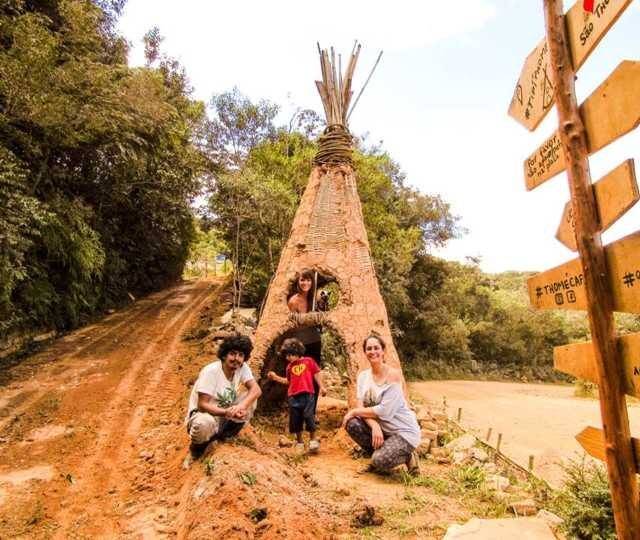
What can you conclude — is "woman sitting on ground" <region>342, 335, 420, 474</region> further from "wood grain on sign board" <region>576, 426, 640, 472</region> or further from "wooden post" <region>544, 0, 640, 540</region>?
"wooden post" <region>544, 0, 640, 540</region>

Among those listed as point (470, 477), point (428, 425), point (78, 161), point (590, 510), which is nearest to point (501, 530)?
point (590, 510)

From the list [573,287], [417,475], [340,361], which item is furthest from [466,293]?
[573,287]

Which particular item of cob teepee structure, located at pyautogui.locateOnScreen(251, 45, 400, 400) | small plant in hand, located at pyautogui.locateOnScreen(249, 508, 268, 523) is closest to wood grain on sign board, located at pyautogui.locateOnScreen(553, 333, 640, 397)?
small plant in hand, located at pyautogui.locateOnScreen(249, 508, 268, 523)

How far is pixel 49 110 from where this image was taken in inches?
294

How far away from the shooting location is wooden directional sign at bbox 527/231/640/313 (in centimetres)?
151

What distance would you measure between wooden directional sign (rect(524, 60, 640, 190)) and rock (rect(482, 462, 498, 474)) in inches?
129

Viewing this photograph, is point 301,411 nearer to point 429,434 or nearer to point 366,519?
point 429,434

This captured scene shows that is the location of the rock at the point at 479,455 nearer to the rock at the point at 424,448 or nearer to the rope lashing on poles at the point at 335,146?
the rock at the point at 424,448

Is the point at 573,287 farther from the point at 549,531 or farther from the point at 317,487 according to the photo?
the point at 317,487

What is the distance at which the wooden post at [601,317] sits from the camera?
1587 millimetres

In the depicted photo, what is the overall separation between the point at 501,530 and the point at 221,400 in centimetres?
237

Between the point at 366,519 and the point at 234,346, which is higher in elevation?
the point at 234,346

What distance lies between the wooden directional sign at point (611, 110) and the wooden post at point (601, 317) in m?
0.04

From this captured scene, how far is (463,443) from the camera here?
4.94m
